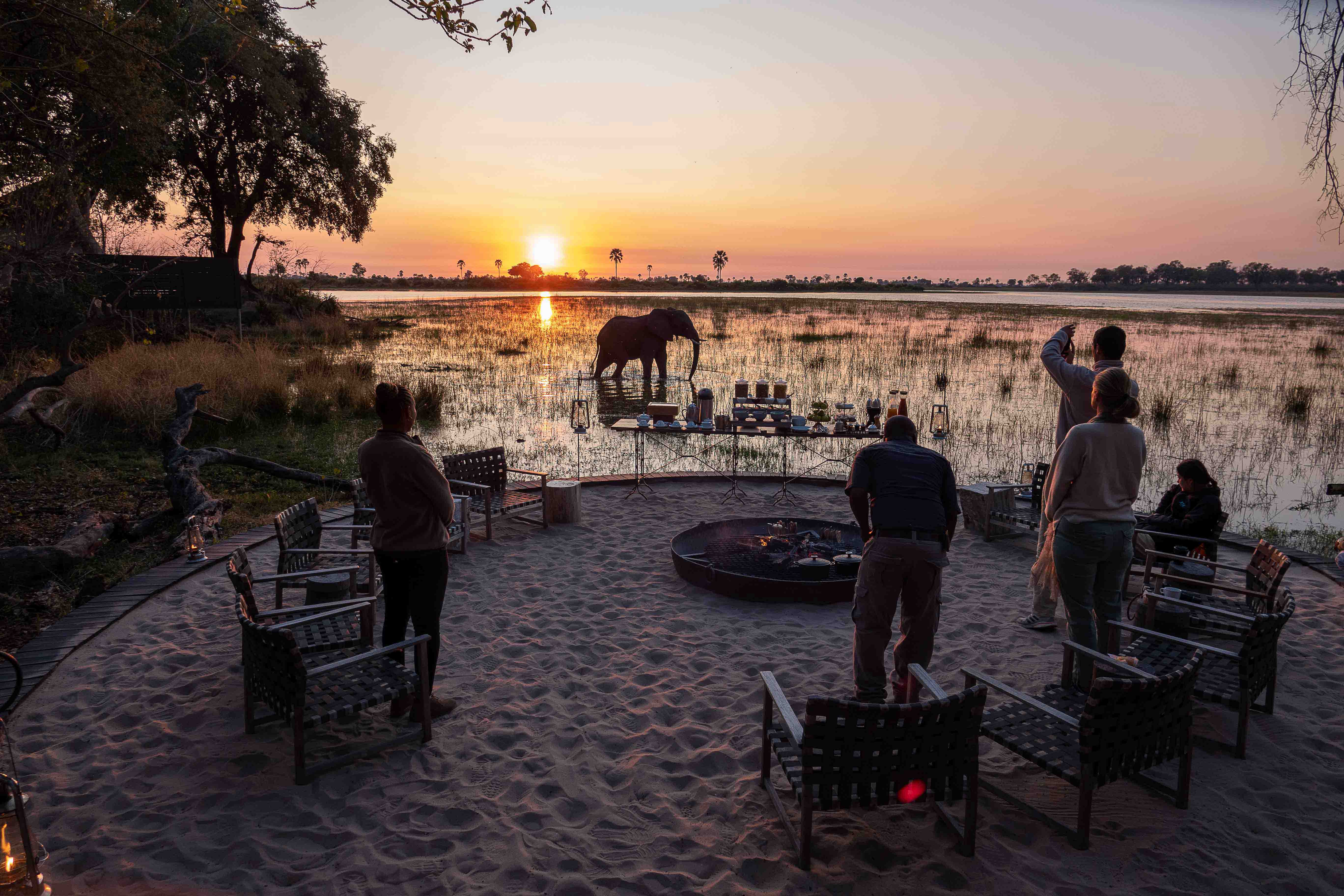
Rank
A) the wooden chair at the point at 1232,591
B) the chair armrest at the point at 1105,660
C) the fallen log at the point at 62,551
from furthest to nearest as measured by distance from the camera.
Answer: the fallen log at the point at 62,551, the wooden chair at the point at 1232,591, the chair armrest at the point at 1105,660

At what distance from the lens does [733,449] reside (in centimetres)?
1279

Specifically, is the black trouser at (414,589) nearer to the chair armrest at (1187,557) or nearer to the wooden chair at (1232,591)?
the wooden chair at (1232,591)

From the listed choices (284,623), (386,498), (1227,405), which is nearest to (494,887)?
(386,498)

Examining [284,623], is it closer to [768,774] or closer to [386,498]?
[386,498]

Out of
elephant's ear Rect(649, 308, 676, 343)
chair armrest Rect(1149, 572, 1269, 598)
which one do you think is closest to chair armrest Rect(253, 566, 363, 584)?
chair armrest Rect(1149, 572, 1269, 598)

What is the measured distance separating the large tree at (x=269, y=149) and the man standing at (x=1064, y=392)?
2874 centimetres

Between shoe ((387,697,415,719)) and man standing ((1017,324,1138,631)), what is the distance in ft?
12.8

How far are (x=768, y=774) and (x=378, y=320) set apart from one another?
4202cm

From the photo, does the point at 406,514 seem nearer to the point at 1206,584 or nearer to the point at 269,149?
the point at 1206,584

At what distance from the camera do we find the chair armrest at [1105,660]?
3.83 metres

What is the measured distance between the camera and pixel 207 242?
32062 mm

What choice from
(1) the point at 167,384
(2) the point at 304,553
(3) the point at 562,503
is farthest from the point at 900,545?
(1) the point at 167,384

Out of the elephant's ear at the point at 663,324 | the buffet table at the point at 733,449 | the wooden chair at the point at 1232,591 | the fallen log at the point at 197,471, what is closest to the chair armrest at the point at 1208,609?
the wooden chair at the point at 1232,591

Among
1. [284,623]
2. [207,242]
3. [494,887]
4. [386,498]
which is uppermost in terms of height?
[207,242]
